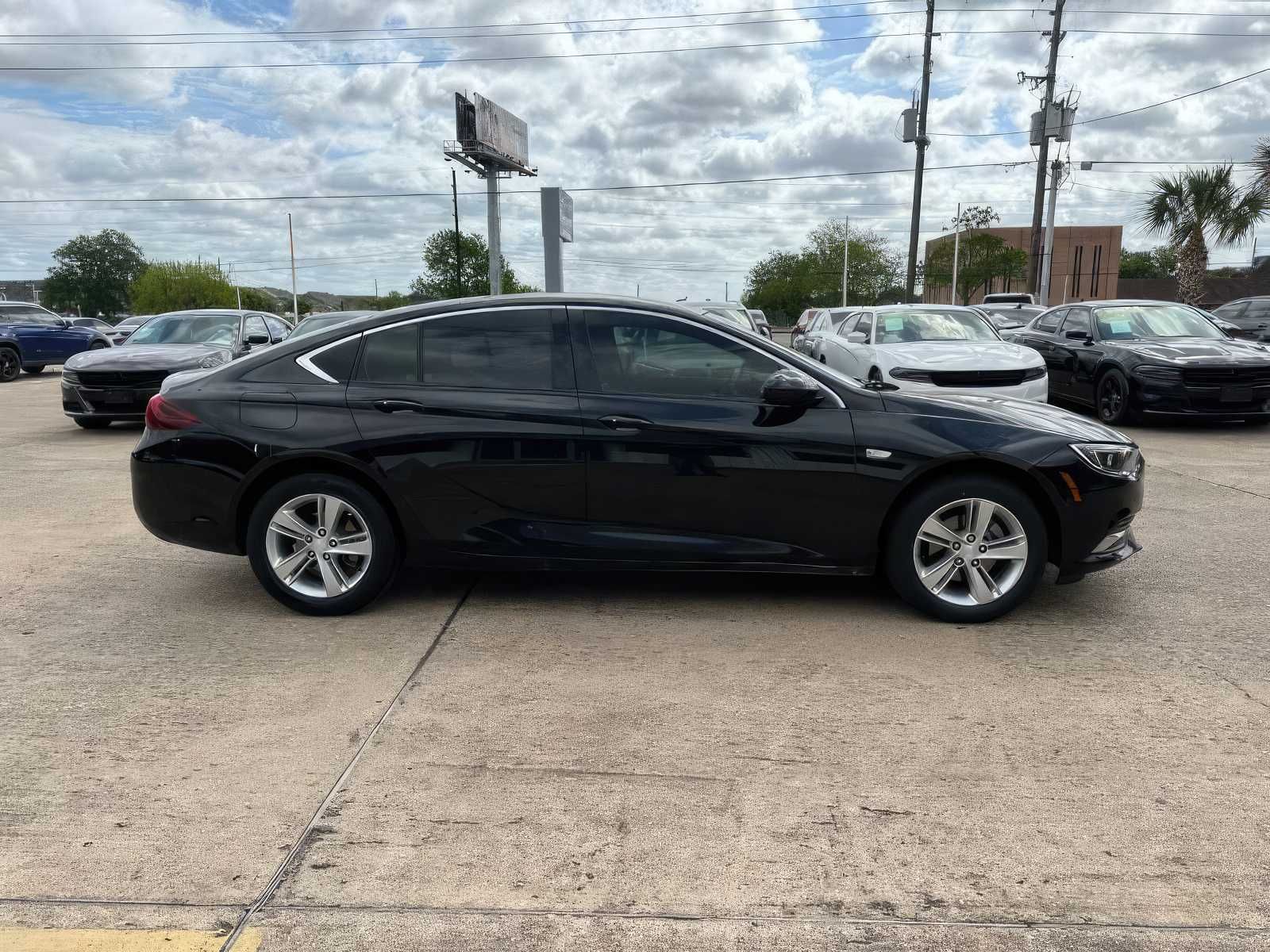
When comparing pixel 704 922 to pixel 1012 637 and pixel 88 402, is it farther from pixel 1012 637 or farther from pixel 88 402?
pixel 88 402

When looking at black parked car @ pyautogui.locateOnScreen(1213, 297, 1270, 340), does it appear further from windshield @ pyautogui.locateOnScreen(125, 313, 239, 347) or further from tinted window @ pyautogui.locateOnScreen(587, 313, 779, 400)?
windshield @ pyautogui.locateOnScreen(125, 313, 239, 347)

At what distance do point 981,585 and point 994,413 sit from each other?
845 millimetres

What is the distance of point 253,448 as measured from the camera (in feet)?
16.2

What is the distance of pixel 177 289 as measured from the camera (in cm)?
12081

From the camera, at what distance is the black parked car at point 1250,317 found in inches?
712

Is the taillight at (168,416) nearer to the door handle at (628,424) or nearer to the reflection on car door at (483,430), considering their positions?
the reflection on car door at (483,430)

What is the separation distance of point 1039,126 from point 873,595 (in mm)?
32975

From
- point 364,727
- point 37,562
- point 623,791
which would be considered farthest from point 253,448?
point 623,791

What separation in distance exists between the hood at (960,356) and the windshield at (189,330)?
858 cm

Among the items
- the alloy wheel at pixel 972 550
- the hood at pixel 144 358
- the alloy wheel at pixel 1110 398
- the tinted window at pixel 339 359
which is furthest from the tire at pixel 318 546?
the alloy wheel at pixel 1110 398

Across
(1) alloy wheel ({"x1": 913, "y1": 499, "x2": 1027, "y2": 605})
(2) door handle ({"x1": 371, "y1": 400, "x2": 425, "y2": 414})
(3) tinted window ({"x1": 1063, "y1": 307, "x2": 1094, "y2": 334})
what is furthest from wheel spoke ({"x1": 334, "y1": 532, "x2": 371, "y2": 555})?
(3) tinted window ({"x1": 1063, "y1": 307, "x2": 1094, "y2": 334})

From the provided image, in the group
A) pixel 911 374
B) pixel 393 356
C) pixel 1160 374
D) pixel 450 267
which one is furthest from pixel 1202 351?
pixel 450 267

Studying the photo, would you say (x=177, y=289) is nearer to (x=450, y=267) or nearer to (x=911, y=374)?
(x=450, y=267)

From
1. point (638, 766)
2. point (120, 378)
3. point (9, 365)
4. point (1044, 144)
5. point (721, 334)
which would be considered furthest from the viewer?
point (1044, 144)
